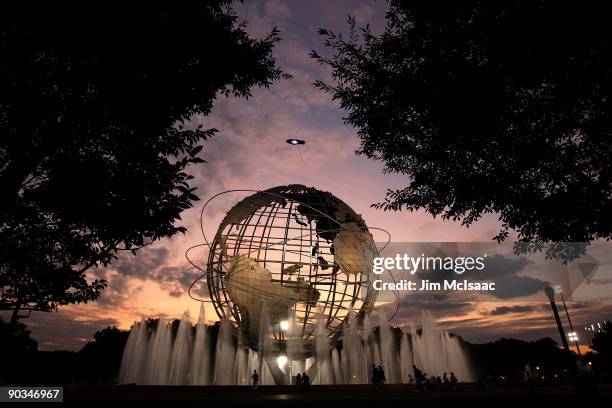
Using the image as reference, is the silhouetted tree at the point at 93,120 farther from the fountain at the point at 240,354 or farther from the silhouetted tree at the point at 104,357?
the silhouetted tree at the point at 104,357

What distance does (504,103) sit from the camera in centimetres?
686

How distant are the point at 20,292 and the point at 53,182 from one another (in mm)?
3298

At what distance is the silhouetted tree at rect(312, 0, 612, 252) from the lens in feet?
20.7

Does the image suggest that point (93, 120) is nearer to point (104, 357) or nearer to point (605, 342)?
point (104, 357)

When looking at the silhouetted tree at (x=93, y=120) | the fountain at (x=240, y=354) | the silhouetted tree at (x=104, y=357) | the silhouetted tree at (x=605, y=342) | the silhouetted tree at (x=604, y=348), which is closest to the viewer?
the silhouetted tree at (x=93, y=120)

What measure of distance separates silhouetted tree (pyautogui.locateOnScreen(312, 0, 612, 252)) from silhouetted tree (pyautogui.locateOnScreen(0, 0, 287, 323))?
13.4 ft

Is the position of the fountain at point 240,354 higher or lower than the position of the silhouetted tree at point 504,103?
lower

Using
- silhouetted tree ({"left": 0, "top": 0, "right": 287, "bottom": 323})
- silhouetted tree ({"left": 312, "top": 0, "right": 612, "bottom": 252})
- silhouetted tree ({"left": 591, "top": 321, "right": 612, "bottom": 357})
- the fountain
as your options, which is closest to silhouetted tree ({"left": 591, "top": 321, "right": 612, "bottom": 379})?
silhouetted tree ({"left": 591, "top": 321, "right": 612, "bottom": 357})

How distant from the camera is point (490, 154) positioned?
26.3ft

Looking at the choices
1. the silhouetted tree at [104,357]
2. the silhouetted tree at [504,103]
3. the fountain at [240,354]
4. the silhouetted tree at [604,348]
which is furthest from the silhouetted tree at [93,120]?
the silhouetted tree at [604,348]

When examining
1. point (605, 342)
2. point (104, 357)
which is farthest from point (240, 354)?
point (605, 342)

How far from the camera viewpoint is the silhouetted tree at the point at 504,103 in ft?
20.7

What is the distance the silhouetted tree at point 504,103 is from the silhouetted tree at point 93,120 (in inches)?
160

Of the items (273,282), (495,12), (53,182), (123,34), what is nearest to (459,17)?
(495,12)
